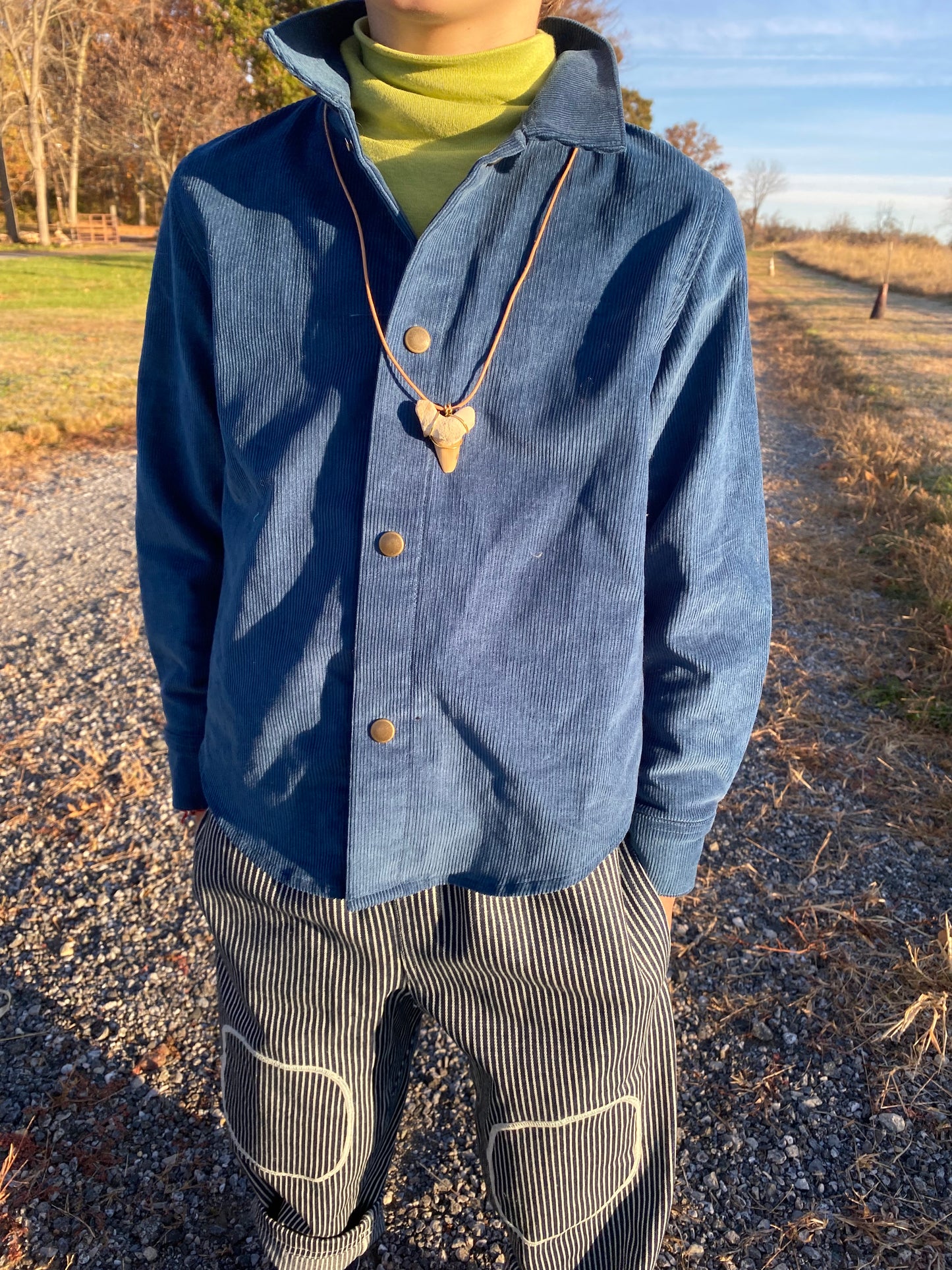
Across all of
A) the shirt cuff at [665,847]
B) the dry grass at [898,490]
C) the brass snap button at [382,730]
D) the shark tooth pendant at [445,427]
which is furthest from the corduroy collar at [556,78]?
the dry grass at [898,490]

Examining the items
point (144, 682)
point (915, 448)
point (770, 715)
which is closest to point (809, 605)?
point (770, 715)

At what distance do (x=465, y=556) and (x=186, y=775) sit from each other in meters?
0.67

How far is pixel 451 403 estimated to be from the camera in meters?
0.93

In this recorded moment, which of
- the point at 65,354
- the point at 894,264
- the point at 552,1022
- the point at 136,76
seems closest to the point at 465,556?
the point at 552,1022

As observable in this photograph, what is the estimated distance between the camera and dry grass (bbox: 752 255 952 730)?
3.95 meters

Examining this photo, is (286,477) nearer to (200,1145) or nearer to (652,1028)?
(652,1028)

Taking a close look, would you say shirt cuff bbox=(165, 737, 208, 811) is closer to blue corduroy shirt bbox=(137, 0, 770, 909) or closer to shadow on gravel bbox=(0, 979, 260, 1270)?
blue corduroy shirt bbox=(137, 0, 770, 909)

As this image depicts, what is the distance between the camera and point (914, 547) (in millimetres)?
4938

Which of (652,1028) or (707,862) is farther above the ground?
(652,1028)

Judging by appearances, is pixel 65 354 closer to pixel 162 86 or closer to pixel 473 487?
pixel 473 487

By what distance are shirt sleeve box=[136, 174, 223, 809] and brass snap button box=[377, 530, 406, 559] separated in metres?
0.35

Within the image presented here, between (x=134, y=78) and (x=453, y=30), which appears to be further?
(x=134, y=78)

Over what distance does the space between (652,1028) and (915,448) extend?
272 inches

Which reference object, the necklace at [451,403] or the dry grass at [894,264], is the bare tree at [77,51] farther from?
the necklace at [451,403]
